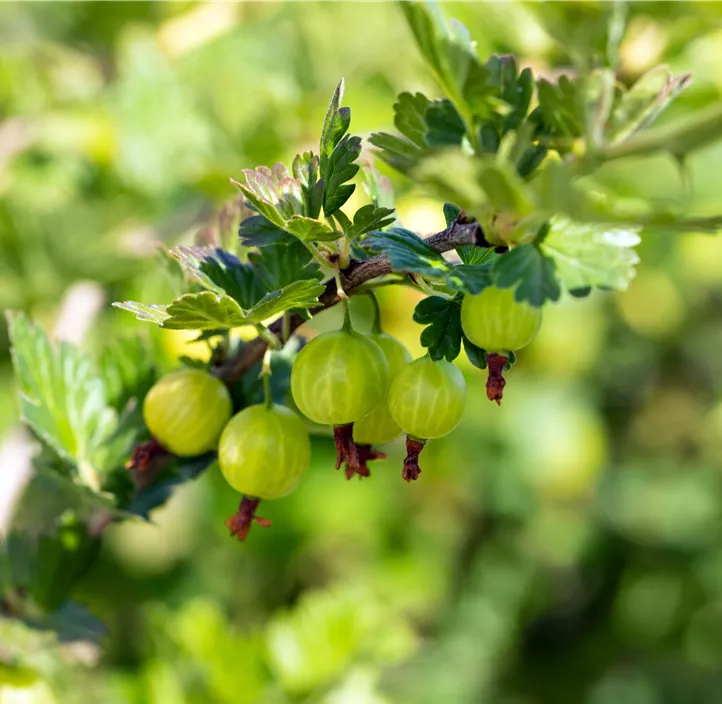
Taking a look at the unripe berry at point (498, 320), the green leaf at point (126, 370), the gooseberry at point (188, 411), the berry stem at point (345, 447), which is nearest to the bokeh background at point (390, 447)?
the green leaf at point (126, 370)

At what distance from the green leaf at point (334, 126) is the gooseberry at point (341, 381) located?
4.3 inches

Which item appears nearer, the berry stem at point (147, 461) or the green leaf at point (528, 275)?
the green leaf at point (528, 275)

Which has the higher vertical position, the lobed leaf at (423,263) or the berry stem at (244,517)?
the lobed leaf at (423,263)

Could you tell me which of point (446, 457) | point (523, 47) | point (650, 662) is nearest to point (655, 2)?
point (523, 47)

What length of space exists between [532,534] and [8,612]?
153 cm

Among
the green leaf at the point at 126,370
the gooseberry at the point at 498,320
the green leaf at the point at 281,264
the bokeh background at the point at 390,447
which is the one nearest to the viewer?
the gooseberry at the point at 498,320

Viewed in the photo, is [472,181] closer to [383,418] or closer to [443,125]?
[443,125]

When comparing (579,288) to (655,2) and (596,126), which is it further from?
(655,2)

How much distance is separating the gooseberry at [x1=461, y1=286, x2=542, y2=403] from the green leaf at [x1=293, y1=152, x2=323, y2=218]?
0.11 meters

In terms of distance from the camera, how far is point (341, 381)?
514 millimetres

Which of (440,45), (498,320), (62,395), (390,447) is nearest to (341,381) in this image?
(498,320)

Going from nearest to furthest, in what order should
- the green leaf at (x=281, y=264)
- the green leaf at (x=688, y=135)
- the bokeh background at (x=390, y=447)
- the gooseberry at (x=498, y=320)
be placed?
the green leaf at (x=688, y=135), the gooseberry at (x=498, y=320), the green leaf at (x=281, y=264), the bokeh background at (x=390, y=447)

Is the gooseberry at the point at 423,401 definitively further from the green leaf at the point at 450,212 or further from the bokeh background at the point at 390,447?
the bokeh background at the point at 390,447

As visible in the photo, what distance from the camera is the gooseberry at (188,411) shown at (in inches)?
23.7
